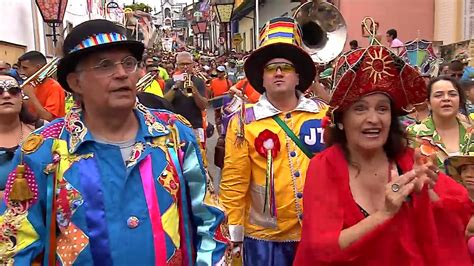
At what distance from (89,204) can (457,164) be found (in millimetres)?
1980

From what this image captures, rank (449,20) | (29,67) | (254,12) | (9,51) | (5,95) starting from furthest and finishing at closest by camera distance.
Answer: (254,12) → (449,20) → (9,51) → (29,67) → (5,95)

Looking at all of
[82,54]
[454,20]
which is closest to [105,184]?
[82,54]

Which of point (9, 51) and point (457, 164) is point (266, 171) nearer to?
point (457, 164)

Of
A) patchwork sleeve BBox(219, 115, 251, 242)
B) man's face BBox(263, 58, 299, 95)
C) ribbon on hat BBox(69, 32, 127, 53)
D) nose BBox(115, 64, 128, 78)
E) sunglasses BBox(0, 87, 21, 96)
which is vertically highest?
ribbon on hat BBox(69, 32, 127, 53)

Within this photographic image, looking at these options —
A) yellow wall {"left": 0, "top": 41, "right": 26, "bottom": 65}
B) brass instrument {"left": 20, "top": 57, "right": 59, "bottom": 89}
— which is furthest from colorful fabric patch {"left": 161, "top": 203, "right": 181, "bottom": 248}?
yellow wall {"left": 0, "top": 41, "right": 26, "bottom": 65}

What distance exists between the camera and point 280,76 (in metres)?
3.91

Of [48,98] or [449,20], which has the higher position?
[449,20]

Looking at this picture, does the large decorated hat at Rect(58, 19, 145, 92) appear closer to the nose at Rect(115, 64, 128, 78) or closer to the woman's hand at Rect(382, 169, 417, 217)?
the nose at Rect(115, 64, 128, 78)

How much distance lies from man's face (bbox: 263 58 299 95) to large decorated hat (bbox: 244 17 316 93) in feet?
0.25

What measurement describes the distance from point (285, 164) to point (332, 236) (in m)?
1.36

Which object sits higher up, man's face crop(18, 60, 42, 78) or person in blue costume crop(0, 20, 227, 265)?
man's face crop(18, 60, 42, 78)

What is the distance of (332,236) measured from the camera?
7.83 ft

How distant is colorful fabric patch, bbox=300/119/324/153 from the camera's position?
3781 millimetres

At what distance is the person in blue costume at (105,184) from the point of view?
2.16 meters
